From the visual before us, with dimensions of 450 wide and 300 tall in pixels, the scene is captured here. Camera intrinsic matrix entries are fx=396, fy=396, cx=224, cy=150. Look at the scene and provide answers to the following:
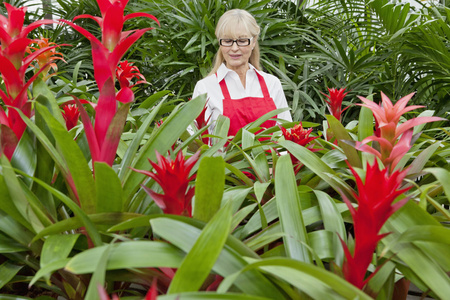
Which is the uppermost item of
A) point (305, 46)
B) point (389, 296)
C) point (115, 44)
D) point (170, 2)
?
point (170, 2)

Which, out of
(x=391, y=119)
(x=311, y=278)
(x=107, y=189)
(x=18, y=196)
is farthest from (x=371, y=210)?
(x=18, y=196)

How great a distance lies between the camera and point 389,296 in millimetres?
462

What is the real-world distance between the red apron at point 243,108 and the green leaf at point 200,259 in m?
1.68

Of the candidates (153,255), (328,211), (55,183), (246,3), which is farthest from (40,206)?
(246,3)

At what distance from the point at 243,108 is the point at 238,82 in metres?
0.16

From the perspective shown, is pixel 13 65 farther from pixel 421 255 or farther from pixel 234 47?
pixel 234 47

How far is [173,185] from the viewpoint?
1.43ft

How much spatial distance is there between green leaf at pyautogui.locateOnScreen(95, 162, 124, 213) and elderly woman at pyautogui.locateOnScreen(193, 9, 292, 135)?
1.45 m

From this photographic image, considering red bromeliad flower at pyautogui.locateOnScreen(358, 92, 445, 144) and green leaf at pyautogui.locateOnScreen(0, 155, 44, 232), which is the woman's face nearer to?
red bromeliad flower at pyautogui.locateOnScreen(358, 92, 445, 144)

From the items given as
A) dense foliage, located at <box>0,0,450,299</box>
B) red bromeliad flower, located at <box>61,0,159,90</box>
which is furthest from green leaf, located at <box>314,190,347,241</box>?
red bromeliad flower, located at <box>61,0,159,90</box>

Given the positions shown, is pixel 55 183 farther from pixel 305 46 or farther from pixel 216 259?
pixel 305 46

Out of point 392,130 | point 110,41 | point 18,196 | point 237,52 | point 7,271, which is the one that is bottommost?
point 7,271

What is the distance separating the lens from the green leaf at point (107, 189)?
18.6 inches

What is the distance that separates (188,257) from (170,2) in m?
3.28
